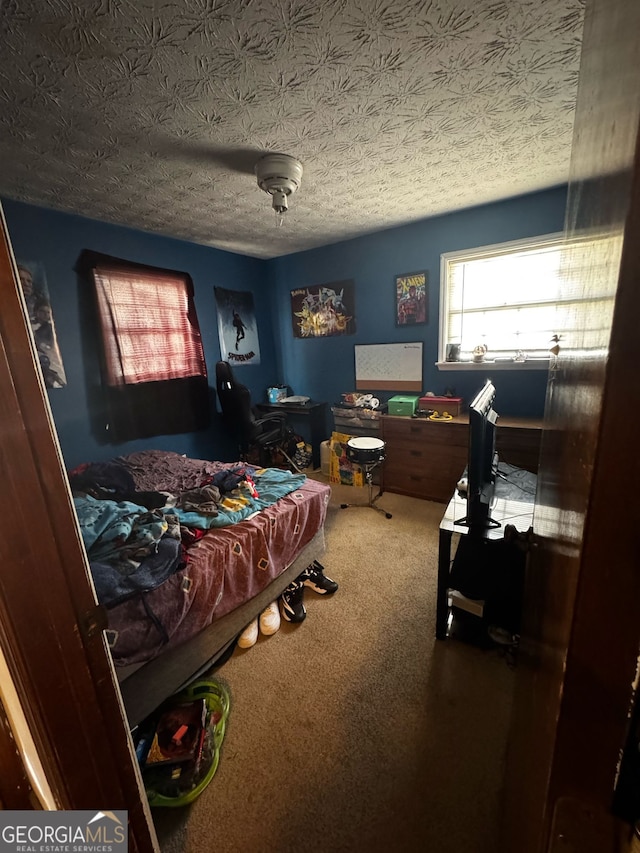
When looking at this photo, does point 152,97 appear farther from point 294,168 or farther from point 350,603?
point 350,603

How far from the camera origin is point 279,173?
5.87 feet

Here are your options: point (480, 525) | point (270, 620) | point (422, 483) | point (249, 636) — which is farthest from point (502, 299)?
point (249, 636)

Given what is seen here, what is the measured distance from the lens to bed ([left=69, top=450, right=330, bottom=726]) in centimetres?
116

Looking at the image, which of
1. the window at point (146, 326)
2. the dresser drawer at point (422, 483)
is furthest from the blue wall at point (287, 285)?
the dresser drawer at point (422, 483)

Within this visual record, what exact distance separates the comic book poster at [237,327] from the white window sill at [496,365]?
2155 millimetres

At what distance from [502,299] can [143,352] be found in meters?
3.18

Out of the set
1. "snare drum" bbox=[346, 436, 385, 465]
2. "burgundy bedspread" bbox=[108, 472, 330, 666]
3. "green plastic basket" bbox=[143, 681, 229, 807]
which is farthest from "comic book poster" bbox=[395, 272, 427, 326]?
"green plastic basket" bbox=[143, 681, 229, 807]

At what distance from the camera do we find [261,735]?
122cm

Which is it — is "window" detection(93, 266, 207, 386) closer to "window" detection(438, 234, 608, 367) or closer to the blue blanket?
the blue blanket

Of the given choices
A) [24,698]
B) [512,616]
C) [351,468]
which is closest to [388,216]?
[351,468]

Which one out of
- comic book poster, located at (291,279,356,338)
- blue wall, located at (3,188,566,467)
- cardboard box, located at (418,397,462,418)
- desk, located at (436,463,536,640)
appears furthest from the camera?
comic book poster, located at (291,279,356,338)

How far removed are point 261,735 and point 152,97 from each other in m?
2.54

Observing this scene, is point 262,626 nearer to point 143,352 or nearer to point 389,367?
point 143,352

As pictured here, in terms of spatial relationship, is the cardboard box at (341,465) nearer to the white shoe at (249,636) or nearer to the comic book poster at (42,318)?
the white shoe at (249,636)
